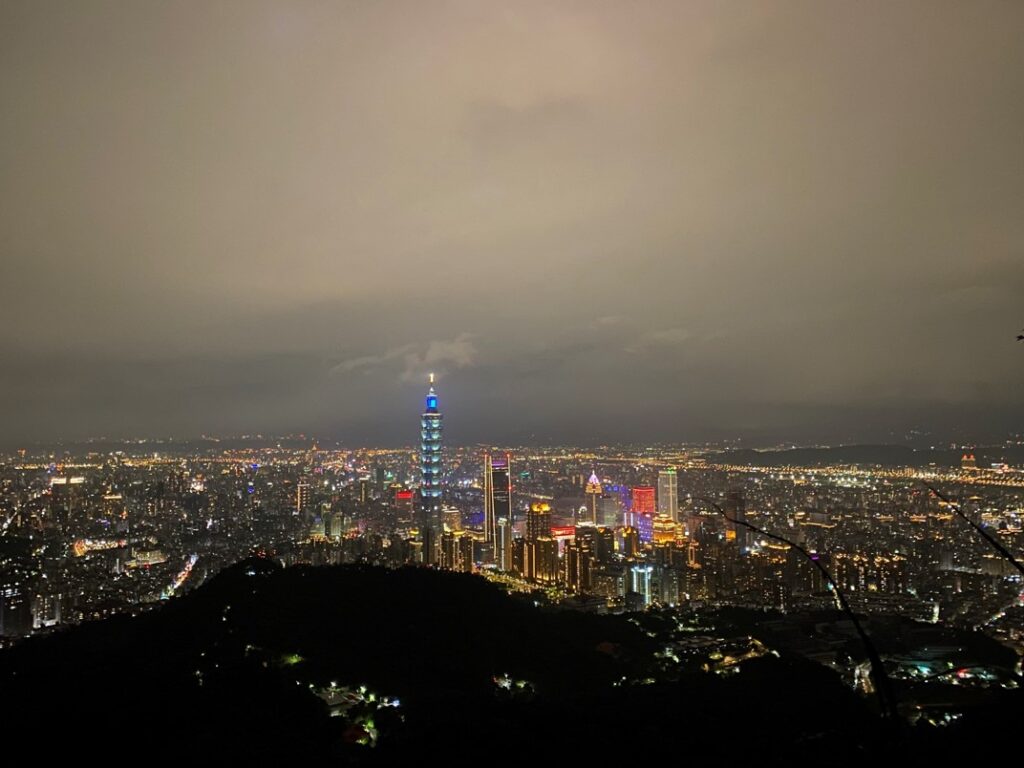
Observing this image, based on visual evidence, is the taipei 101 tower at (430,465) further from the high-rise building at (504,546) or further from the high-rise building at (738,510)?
the high-rise building at (738,510)

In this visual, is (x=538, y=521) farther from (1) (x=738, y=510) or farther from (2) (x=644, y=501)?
(1) (x=738, y=510)

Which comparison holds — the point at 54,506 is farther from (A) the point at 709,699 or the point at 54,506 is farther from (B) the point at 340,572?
(A) the point at 709,699

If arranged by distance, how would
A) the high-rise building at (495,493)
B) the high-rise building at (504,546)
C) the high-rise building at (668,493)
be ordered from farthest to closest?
the high-rise building at (495,493) < the high-rise building at (668,493) < the high-rise building at (504,546)

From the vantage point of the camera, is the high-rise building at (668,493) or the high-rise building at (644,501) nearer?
the high-rise building at (668,493)

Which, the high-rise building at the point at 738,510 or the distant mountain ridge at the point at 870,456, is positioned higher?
the distant mountain ridge at the point at 870,456

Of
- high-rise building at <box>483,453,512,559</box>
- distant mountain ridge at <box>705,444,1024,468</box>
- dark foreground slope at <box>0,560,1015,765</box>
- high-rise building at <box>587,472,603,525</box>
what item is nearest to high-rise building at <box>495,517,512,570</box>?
high-rise building at <box>483,453,512,559</box>

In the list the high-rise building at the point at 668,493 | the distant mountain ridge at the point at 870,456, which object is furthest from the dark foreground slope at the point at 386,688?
the high-rise building at the point at 668,493
